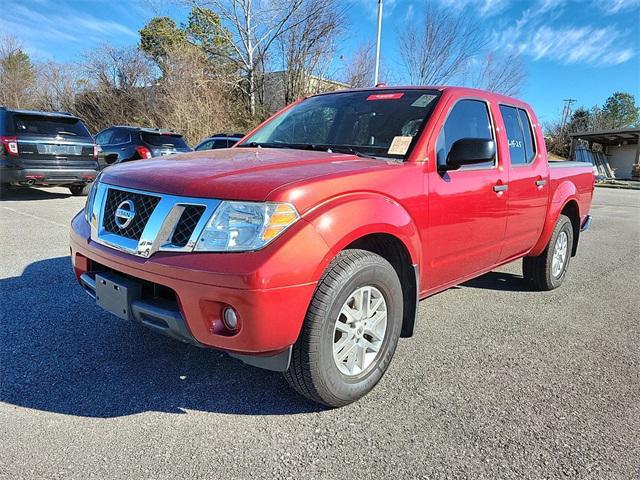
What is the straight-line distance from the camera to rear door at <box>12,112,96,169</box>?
9.02 metres

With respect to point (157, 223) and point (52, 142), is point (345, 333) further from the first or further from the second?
point (52, 142)

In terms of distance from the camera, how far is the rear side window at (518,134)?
4008 millimetres

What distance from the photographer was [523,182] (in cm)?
398

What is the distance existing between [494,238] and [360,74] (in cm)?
2099

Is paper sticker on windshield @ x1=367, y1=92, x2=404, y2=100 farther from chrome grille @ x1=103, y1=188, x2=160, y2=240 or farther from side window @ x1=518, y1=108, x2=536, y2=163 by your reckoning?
chrome grille @ x1=103, y1=188, x2=160, y2=240

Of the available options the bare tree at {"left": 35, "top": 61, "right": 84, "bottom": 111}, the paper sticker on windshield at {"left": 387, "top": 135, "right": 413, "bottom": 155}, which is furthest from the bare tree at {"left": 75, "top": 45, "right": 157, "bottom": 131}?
the paper sticker on windshield at {"left": 387, "top": 135, "right": 413, "bottom": 155}

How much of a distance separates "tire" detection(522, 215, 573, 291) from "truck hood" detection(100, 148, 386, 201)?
2737mm

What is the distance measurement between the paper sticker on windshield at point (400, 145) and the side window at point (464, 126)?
218 millimetres

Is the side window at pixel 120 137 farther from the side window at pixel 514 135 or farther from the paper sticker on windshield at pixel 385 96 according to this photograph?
the side window at pixel 514 135

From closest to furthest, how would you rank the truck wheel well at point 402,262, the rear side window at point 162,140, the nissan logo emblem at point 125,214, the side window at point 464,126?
the nissan logo emblem at point 125,214
the truck wheel well at point 402,262
the side window at point 464,126
the rear side window at point 162,140

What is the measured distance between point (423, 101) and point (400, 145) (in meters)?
0.51

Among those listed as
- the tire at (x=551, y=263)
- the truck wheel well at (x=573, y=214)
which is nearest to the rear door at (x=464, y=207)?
the tire at (x=551, y=263)

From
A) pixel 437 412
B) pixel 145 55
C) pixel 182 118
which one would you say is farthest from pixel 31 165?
pixel 145 55

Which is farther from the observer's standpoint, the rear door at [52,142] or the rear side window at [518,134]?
the rear door at [52,142]
